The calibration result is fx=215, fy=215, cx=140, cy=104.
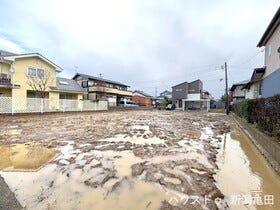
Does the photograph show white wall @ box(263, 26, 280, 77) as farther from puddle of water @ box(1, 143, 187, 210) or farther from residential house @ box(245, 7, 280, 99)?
puddle of water @ box(1, 143, 187, 210)

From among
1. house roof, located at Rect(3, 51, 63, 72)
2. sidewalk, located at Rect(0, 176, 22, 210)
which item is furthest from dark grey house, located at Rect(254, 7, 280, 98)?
house roof, located at Rect(3, 51, 63, 72)

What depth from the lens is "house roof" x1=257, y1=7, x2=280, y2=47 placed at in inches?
371

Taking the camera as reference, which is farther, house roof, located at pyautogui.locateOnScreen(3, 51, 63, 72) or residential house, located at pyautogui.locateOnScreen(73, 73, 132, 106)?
residential house, located at pyautogui.locateOnScreen(73, 73, 132, 106)

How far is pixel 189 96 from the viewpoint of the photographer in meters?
43.1

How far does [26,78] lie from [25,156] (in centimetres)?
1694

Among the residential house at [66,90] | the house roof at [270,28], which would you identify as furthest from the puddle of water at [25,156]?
the residential house at [66,90]

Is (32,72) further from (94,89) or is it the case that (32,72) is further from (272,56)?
(272,56)

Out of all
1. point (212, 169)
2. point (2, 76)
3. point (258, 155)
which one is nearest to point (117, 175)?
point (212, 169)

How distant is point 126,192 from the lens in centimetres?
307

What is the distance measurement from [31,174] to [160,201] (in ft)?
7.89

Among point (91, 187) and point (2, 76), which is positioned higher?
point (2, 76)

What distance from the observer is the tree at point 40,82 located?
2009 cm

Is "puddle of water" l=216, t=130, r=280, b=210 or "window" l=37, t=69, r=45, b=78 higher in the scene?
"window" l=37, t=69, r=45, b=78

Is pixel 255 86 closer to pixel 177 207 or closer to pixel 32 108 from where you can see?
pixel 177 207
